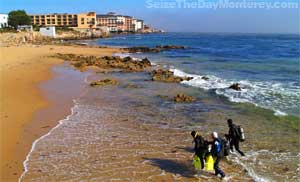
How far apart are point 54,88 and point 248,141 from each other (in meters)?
13.7

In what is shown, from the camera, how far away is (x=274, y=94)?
21.5 m

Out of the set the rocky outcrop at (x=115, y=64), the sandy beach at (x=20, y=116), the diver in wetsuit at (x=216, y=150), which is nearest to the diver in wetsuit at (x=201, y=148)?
the diver in wetsuit at (x=216, y=150)

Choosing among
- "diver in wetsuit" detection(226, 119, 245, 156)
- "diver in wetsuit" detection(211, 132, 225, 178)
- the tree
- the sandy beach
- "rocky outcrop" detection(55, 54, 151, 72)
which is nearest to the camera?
"diver in wetsuit" detection(211, 132, 225, 178)

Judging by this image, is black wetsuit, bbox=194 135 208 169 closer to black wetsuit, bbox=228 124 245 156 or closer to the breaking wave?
black wetsuit, bbox=228 124 245 156

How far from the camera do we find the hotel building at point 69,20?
175 meters

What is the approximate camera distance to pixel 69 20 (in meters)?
180

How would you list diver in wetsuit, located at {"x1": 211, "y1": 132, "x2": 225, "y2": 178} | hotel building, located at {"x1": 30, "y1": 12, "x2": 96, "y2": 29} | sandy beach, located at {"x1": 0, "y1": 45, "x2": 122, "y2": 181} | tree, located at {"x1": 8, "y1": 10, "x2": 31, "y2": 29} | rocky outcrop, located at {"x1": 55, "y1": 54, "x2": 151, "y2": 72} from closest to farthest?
diver in wetsuit, located at {"x1": 211, "y1": 132, "x2": 225, "y2": 178}
sandy beach, located at {"x1": 0, "y1": 45, "x2": 122, "y2": 181}
rocky outcrop, located at {"x1": 55, "y1": 54, "x2": 151, "y2": 72}
tree, located at {"x1": 8, "y1": 10, "x2": 31, "y2": 29}
hotel building, located at {"x1": 30, "y1": 12, "x2": 96, "y2": 29}

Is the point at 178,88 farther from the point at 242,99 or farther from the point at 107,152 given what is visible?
the point at 107,152

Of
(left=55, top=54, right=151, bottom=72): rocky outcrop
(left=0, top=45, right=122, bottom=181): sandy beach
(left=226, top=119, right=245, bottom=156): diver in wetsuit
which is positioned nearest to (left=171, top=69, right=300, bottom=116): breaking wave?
(left=226, top=119, right=245, bottom=156): diver in wetsuit

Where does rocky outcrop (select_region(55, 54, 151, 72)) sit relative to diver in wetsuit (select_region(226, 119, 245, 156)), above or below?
above

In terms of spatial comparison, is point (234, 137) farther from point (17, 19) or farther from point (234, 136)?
point (17, 19)

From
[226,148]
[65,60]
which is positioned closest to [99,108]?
[226,148]

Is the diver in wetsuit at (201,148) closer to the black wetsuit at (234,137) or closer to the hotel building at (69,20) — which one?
the black wetsuit at (234,137)

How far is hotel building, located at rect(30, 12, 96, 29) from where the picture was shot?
175 m
